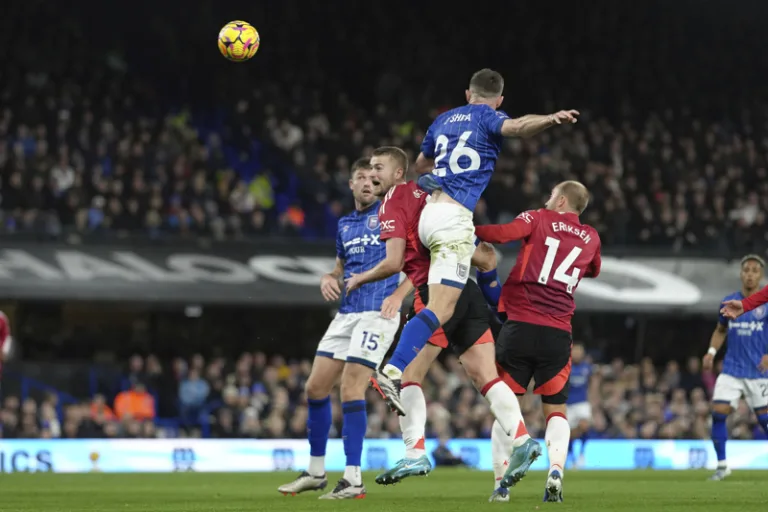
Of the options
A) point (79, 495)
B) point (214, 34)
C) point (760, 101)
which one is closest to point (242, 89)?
point (214, 34)

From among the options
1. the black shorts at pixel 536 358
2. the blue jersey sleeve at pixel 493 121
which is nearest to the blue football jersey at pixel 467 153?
the blue jersey sleeve at pixel 493 121

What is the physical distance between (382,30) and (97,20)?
21.4ft

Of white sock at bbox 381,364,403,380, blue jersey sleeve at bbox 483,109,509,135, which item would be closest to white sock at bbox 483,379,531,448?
white sock at bbox 381,364,403,380

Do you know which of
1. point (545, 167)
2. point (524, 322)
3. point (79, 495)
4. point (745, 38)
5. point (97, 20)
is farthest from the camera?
point (745, 38)

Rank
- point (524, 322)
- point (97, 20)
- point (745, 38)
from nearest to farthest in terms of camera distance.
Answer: point (524, 322)
point (97, 20)
point (745, 38)

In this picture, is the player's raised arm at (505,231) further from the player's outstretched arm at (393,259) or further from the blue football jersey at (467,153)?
the player's outstretched arm at (393,259)

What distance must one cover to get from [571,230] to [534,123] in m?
1.49

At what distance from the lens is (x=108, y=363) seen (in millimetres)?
21297

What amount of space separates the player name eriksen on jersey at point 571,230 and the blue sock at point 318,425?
2412 mm

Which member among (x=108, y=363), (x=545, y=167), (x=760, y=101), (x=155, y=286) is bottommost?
(x=108, y=363)

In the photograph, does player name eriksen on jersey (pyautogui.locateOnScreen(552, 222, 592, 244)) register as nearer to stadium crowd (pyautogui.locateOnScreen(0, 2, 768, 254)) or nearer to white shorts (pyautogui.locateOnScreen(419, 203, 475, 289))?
white shorts (pyautogui.locateOnScreen(419, 203, 475, 289))

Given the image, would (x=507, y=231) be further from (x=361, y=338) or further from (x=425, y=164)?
(x=361, y=338)

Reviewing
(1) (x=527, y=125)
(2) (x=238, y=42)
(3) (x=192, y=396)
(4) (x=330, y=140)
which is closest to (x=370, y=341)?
(1) (x=527, y=125)

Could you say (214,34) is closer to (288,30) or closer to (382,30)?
(288,30)
